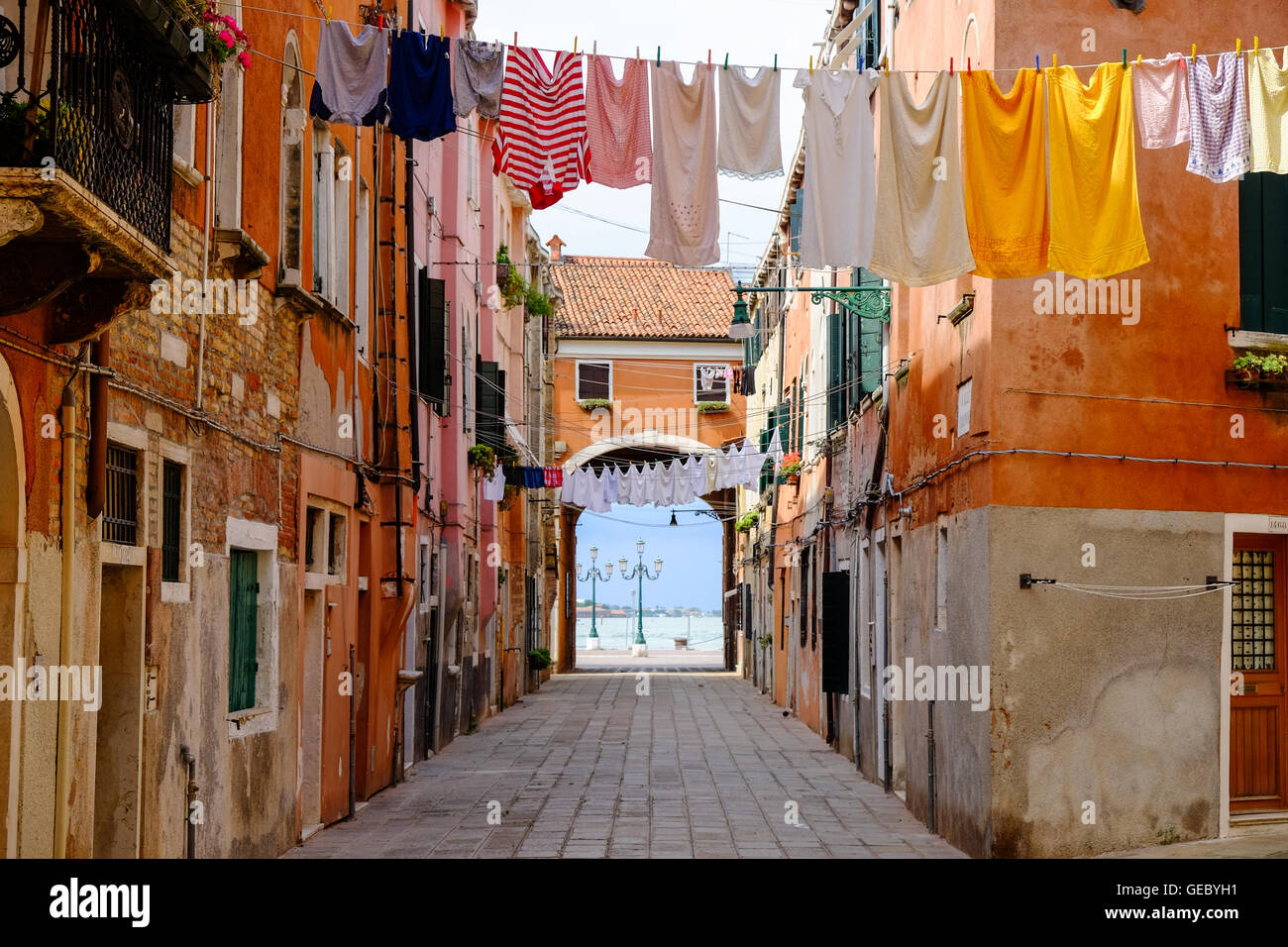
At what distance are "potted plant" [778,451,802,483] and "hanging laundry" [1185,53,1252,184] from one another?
16.5 meters

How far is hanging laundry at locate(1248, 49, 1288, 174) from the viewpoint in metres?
9.82

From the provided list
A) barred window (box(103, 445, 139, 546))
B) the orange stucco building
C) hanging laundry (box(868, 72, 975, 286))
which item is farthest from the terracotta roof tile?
barred window (box(103, 445, 139, 546))

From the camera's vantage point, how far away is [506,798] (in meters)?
14.9

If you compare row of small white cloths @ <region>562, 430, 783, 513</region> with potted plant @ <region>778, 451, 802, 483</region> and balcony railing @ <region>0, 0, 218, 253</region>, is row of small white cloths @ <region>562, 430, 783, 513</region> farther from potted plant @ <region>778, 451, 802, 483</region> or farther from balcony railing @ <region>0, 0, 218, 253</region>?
balcony railing @ <region>0, 0, 218, 253</region>

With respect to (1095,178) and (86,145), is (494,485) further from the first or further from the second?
(86,145)

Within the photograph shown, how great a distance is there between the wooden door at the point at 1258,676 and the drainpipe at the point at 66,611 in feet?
28.0

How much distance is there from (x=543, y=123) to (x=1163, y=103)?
13.5 feet

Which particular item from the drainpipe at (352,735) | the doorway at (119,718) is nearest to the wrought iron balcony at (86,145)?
the doorway at (119,718)

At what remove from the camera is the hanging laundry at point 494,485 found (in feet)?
87.3

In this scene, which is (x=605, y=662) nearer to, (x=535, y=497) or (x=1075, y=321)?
(x=535, y=497)

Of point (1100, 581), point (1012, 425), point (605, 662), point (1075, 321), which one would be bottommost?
point (605, 662)

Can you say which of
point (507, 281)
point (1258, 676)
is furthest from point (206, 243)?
point (507, 281)
